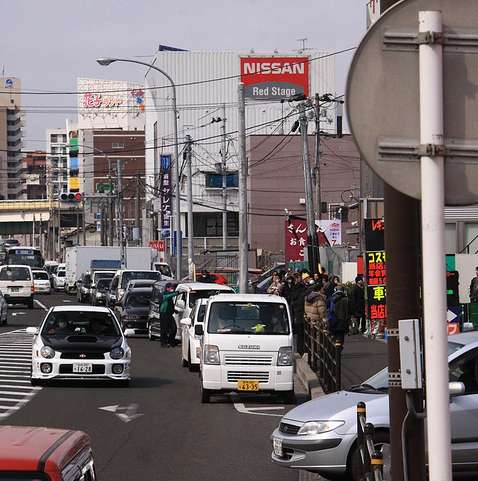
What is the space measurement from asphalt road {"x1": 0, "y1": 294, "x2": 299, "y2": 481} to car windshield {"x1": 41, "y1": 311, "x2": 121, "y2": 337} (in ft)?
3.67

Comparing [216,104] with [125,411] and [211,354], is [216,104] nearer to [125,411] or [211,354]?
[211,354]

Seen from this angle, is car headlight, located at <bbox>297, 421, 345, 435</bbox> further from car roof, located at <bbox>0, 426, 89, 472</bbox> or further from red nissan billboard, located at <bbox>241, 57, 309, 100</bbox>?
red nissan billboard, located at <bbox>241, 57, 309, 100</bbox>

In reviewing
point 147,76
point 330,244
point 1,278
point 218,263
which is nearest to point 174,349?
point 330,244

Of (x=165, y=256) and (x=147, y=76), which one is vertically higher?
(x=147, y=76)

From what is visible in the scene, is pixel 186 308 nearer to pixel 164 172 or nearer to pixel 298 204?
pixel 164 172

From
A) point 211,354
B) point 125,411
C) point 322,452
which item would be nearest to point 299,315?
point 211,354

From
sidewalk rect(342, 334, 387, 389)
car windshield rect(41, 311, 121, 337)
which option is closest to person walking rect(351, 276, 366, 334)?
sidewalk rect(342, 334, 387, 389)

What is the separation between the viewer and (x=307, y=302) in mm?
26141

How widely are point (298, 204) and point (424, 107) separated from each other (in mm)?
89952

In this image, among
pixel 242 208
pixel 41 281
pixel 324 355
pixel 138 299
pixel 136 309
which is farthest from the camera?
pixel 41 281

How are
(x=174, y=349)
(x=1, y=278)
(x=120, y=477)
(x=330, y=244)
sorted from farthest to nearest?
1. (x=1, y=278)
2. (x=330, y=244)
3. (x=174, y=349)
4. (x=120, y=477)

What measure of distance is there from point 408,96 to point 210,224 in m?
96.6

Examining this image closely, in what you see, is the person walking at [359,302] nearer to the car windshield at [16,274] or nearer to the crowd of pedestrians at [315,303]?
Result: the crowd of pedestrians at [315,303]

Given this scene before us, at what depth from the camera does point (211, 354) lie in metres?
19.6
